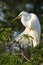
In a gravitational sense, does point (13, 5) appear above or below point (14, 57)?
above

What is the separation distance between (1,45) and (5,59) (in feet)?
0.90

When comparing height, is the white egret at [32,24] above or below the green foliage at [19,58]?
above

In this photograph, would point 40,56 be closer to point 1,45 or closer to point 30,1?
point 1,45

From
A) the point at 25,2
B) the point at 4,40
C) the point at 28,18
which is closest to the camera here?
the point at 4,40

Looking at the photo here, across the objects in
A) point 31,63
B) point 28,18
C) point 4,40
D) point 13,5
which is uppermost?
point 13,5

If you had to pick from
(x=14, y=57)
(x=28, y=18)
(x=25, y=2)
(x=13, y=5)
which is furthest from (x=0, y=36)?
(x=25, y=2)

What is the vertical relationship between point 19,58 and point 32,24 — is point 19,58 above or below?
below

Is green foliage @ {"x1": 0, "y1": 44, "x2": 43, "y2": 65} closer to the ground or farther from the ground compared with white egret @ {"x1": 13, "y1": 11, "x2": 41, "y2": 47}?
closer to the ground

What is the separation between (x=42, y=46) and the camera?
91.0 inches

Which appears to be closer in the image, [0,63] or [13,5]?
[0,63]

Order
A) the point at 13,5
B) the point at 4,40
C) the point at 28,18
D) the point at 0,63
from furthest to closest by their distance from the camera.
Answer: the point at 13,5
the point at 28,18
the point at 4,40
the point at 0,63

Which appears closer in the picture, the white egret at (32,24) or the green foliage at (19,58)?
the green foliage at (19,58)

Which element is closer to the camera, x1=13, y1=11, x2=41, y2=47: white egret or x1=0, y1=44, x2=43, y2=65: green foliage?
x1=0, y1=44, x2=43, y2=65: green foliage

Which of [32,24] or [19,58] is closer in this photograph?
[19,58]
